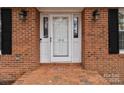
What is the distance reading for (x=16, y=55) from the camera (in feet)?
49.8

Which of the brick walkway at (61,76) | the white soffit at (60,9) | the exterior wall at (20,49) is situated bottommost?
the brick walkway at (61,76)

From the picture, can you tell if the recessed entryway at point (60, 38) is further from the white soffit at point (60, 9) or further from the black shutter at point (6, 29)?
the black shutter at point (6, 29)

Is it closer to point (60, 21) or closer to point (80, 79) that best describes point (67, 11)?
point (60, 21)

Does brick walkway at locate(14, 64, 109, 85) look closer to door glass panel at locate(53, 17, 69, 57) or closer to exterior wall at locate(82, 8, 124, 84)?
exterior wall at locate(82, 8, 124, 84)

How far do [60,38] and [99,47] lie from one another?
2228 mm

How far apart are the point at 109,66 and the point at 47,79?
2.94 metres

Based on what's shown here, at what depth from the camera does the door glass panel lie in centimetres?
1672

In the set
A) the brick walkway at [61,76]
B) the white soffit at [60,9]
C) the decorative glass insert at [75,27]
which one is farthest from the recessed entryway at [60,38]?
the brick walkway at [61,76]

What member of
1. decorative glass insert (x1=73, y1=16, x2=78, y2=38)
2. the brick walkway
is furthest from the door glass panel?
the brick walkway

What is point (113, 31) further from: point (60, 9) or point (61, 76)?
point (61, 76)

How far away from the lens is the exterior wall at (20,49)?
1514cm

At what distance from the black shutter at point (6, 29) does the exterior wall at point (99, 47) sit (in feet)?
9.73

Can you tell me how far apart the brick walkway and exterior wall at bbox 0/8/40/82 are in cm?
61
